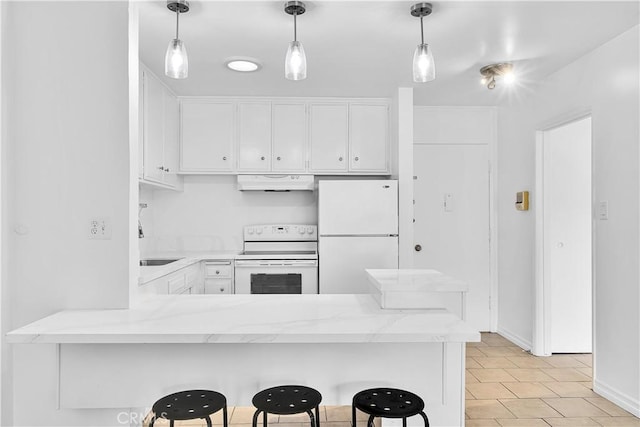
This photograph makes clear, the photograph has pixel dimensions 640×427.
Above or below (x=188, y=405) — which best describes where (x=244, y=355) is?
above

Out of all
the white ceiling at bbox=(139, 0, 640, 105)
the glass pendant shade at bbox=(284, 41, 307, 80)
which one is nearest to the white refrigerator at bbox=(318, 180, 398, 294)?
the white ceiling at bbox=(139, 0, 640, 105)

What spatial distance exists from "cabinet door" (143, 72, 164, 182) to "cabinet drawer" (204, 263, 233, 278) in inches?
35.0

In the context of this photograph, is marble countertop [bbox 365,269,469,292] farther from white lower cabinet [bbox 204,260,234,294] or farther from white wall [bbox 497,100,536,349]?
white wall [bbox 497,100,536,349]

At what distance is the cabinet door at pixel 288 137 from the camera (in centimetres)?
433

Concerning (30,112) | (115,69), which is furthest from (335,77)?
(30,112)

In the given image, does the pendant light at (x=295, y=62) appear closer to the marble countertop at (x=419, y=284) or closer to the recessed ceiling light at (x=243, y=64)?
the marble countertop at (x=419, y=284)

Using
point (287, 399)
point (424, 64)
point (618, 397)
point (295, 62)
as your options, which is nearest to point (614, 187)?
point (618, 397)

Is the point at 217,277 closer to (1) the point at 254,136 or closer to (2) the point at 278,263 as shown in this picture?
(2) the point at 278,263

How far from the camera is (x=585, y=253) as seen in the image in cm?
400

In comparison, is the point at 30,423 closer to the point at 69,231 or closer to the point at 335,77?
the point at 69,231

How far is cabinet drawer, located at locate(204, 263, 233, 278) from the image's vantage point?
403 cm

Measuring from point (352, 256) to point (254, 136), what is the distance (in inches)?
59.8

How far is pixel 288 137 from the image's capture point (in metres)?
4.34

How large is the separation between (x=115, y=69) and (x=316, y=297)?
143 centimetres
